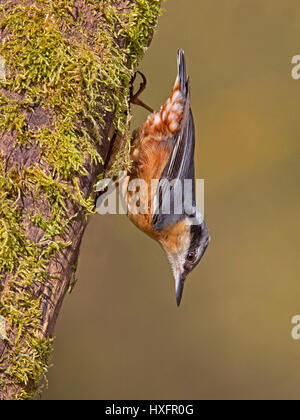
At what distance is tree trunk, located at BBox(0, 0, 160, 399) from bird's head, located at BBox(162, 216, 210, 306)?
39.0 inches

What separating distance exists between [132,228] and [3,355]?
10.3ft

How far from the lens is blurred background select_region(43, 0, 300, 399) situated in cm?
503

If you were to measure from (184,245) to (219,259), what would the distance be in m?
1.88

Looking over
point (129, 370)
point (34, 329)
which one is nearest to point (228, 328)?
point (129, 370)

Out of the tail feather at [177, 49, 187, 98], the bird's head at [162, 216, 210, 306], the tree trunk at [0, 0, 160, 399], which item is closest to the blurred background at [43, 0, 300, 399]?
the bird's head at [162, 216, 210, 306]

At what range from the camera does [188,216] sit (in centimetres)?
324

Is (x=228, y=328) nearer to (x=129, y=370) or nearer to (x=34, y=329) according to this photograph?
(x=129, y=370)

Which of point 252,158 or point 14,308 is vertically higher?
point 252,158

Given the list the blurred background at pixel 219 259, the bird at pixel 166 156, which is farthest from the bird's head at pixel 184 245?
the blurred background at pixel 219 259

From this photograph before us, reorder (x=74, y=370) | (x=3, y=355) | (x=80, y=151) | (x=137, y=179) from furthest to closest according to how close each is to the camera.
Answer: (x=74, y=370), (x=137, y=179), (x=80, y=151), (x=3, y=355)

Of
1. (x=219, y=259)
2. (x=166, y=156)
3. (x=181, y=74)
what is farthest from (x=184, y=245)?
(x=219, y=259)

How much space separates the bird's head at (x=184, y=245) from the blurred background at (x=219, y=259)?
1646 millimetres

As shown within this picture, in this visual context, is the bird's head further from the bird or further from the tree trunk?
the tree trunk

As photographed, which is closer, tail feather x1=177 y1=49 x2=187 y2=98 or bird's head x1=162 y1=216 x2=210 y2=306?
tail feather x1=177 y1=49 x2=187 y2=98
